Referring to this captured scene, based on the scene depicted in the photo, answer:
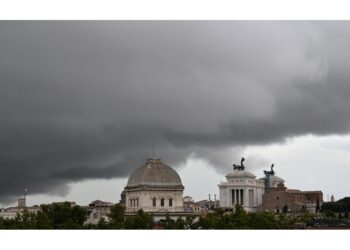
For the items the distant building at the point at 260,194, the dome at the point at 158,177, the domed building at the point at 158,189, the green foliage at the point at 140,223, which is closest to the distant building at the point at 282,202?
the distant building at the point at 260,194

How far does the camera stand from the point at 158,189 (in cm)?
8250

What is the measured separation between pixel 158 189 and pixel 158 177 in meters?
1.20

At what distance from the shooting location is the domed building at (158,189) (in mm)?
81938

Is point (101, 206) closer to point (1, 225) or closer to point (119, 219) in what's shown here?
point (119, 219)

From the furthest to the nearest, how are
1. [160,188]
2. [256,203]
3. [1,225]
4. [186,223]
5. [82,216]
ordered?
[256,203]
[160,188]
[82,216]
[186,223]
[1,225]

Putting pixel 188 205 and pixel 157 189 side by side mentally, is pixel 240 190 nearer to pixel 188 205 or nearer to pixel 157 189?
pixel 188 205

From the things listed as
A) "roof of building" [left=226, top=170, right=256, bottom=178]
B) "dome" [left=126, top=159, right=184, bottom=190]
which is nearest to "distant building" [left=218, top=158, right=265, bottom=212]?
"roof of building" [left=226, top=170, right=256, bottom=178]

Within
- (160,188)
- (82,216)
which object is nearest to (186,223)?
(82,216)

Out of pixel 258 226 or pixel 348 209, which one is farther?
pixel 348 209

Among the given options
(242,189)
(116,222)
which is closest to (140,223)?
(116,222)

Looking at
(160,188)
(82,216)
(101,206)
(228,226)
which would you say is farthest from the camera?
(101,206)

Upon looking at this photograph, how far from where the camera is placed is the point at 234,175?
316 ft

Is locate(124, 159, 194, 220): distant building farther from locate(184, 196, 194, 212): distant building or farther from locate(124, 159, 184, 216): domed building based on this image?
locate(184, 196, 194, 212): distant building

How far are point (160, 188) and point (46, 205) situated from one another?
78.1 feet
